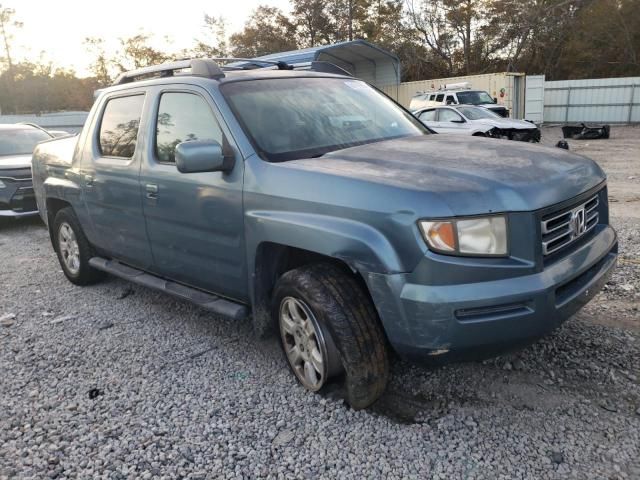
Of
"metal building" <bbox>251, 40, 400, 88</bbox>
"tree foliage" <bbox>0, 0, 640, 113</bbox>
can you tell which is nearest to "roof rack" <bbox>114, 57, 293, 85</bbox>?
"metal building" <bbox>251, 40, 400, 88</bbox>

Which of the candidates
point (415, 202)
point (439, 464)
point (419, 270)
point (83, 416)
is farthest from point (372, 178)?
point (83, 416)

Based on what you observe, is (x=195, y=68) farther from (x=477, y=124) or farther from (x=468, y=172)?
(x=477, y=124)

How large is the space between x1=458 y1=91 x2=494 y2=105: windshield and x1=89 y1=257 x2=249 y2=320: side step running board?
705 inches

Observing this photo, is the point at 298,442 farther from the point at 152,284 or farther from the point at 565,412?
the point at 152,284

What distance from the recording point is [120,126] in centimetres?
435

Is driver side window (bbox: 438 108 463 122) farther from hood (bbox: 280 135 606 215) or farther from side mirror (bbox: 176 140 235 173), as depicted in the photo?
side mirror (bbox: 176 140 235 173)

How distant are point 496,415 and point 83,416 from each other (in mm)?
2260

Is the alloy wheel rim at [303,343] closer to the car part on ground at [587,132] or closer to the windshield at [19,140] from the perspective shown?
the windshield at [19,140]

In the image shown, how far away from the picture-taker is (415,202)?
2.42 metres

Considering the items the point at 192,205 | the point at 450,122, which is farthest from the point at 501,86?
the point at 192,205

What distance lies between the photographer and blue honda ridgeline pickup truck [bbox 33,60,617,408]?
2.42 metres

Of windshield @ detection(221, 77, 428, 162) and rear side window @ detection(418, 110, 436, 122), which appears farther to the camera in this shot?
rear side window @ detection(418, 110, 436, 122)

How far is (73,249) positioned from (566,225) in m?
4.42

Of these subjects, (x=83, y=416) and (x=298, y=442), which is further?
(x=83, y=416)
